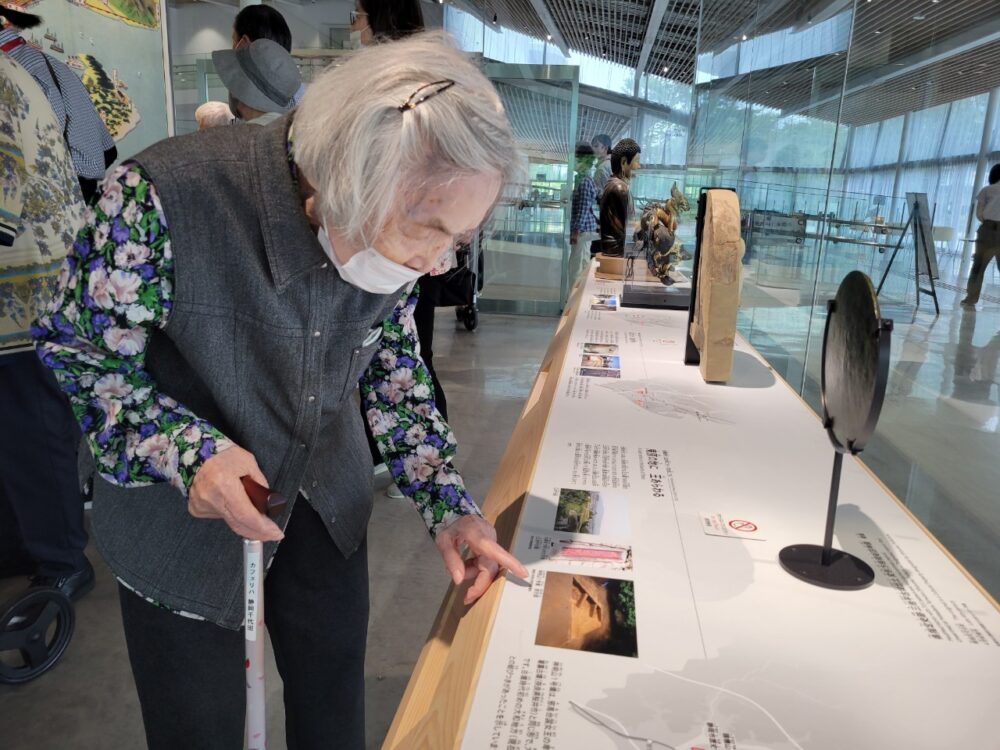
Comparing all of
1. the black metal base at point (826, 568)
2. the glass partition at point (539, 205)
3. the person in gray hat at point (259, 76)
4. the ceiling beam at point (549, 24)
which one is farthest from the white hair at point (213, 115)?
the ceiling beam at point (549, 24)

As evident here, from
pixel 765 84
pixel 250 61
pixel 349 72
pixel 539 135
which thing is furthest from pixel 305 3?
pixel 349 72

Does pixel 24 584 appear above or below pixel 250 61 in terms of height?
below

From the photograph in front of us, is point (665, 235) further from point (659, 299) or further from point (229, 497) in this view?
point (229, 497)

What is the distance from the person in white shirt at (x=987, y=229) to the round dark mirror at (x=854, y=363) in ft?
3.13

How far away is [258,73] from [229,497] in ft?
5.59

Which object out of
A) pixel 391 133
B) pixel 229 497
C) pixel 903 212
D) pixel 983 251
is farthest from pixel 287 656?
pixel 903 212

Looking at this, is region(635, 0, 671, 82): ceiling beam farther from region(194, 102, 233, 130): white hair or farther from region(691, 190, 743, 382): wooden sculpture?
region(691, 190, 743, 382): wooden sculpture

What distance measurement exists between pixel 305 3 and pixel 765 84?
19.1 ft

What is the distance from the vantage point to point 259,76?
2.05 metres

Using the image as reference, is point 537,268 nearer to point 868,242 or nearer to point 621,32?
point 868,242

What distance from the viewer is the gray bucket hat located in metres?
2.03

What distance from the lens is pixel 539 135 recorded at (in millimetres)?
6738

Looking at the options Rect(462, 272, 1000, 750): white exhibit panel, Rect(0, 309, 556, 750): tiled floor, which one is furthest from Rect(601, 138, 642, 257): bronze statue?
Rect(462, 272, 1000, 750): white exhibit panel

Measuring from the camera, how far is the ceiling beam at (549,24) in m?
10.4
